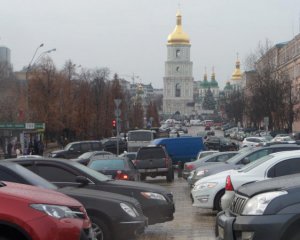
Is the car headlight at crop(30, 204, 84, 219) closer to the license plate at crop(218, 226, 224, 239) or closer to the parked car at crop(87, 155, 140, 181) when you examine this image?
the license plate at crop(218, 226, 224, 239)

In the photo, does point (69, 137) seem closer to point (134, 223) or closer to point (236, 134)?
point (236, 134)

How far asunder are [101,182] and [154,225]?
2.64m

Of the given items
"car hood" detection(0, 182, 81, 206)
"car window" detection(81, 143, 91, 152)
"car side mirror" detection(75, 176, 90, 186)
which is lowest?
"car window" detection(81, 143, 91, 152)

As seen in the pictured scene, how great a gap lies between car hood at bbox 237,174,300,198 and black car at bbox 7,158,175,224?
4010 mm

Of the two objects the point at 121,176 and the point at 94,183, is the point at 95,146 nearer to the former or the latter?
the point at 121,176

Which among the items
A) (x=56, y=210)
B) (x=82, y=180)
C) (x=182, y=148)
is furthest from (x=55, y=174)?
(x=182, y=148)

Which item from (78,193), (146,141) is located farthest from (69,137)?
(78,193)

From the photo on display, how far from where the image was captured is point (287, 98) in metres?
81.6

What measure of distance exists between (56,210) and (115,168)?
1154cm

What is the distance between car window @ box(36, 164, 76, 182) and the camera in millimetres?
12992

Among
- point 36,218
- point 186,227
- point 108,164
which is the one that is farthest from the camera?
point 108,164

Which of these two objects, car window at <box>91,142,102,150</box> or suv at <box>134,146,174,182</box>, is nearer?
suv at <box>134,146,174,182</box>

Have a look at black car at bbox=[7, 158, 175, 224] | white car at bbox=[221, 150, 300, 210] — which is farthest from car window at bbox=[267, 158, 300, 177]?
black car at bbox=[7, 158, 175, 224]

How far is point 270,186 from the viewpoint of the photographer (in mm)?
8906
